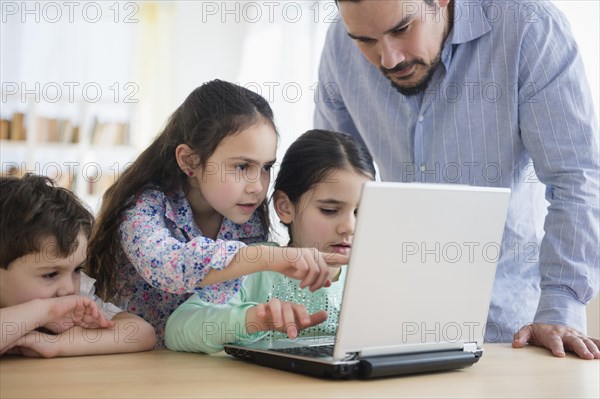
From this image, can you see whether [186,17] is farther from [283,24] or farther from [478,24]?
[478,24]

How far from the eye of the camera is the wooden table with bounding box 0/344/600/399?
3.05ft

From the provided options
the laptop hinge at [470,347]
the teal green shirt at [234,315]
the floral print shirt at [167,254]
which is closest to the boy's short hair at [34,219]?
the floral print shirt at [167,254]

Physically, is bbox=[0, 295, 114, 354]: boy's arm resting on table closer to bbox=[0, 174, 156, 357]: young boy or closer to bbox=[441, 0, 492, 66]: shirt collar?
bbox=[0, 174, 156, 357]: young boy

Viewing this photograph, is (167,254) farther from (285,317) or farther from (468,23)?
(468,23)

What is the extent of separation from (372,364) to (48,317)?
20.5 inches

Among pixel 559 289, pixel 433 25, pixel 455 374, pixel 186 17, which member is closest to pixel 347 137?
pixel 433 25

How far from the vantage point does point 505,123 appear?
71.2 inches

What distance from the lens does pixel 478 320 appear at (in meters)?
1.20

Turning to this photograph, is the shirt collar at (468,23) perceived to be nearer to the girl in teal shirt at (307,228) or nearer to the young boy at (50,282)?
the girl in teal shirt at (307,228)

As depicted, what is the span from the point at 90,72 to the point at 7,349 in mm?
5864

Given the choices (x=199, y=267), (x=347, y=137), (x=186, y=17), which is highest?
(x=186, y=17)

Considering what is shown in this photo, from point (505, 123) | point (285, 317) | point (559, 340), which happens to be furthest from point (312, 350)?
point (505, 123)

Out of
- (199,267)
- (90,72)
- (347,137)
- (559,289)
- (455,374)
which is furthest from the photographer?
(90,72)

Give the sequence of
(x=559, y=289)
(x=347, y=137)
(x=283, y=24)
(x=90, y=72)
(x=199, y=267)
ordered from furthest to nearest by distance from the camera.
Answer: (x=90, y=72)
(x=283, y=24)
(x=347, y=137)
(x=559, y=289)
(x=199, y=267)
